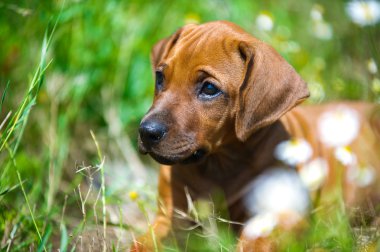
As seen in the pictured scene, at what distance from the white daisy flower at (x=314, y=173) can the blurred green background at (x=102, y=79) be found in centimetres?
59

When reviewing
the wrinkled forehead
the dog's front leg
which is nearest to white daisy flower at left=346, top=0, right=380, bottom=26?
the wrinkled forehead

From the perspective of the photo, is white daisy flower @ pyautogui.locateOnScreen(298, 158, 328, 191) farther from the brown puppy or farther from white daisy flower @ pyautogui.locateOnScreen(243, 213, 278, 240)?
white daisy flower @ pyautogui.locateOnScreen(243, 213, 278, 240)

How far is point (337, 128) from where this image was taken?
4262 millimetres

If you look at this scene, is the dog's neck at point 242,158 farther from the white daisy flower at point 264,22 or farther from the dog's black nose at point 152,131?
the white daisy flower at point 264,22

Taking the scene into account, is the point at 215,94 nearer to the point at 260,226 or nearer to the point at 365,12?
the point at 260,226

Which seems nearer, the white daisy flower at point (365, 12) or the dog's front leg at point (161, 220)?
the dog's front leg at point (161, 220)

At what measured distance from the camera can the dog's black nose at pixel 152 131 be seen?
329 cm

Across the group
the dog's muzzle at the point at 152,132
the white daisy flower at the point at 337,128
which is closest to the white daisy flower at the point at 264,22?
the white daisy flower at the point at 337,128

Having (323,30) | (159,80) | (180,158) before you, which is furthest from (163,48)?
(323,30)

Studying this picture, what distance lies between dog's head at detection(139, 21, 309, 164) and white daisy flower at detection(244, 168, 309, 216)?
37cm

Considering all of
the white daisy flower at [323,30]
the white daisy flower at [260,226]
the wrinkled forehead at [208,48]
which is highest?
the wrinkled forehead at [208,48]

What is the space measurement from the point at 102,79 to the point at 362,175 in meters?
→ 2.19

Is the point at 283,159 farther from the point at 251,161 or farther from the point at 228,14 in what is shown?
the point at 228,14

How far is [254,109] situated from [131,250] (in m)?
0.96
